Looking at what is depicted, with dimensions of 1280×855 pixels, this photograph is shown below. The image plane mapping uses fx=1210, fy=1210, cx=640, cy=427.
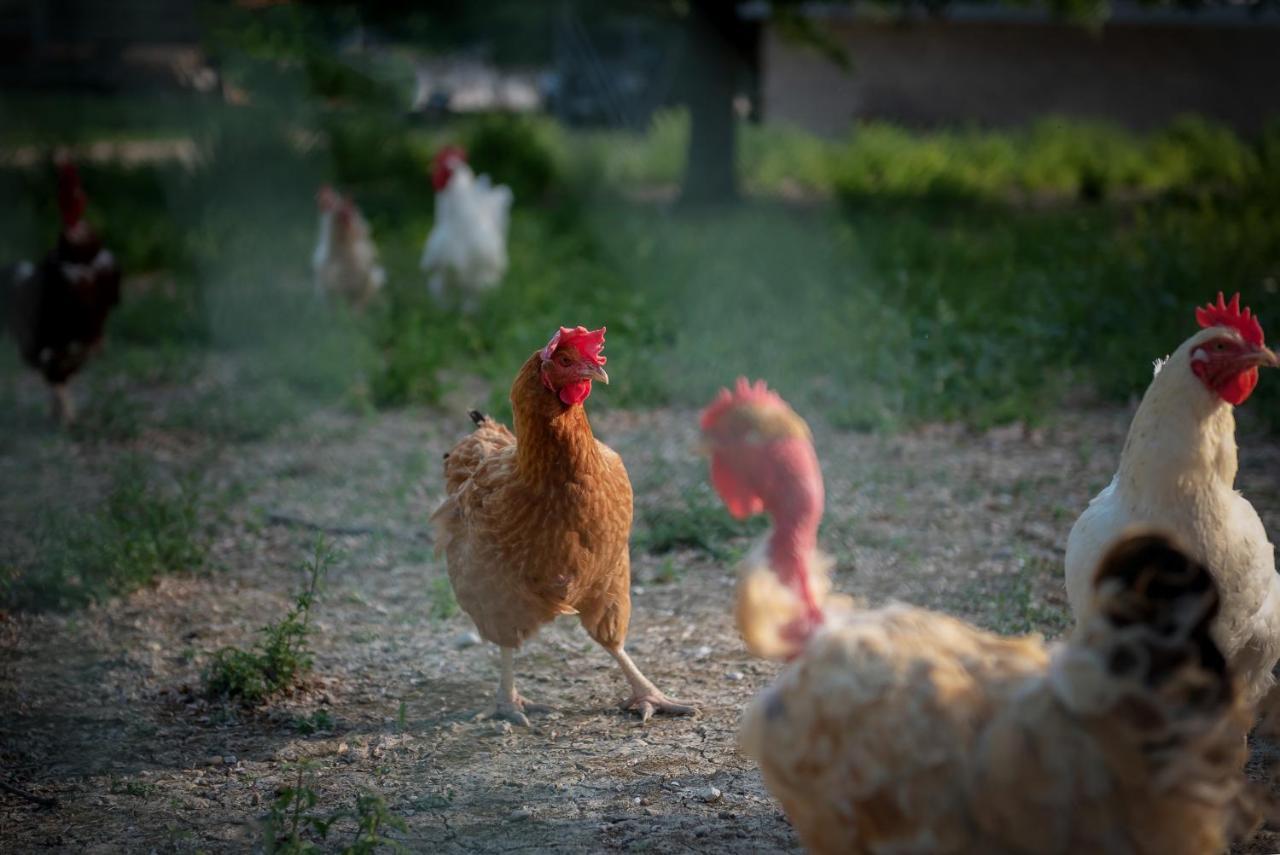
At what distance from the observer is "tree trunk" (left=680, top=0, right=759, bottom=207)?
12969 mm

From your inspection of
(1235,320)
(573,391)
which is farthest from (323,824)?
(1235,320)

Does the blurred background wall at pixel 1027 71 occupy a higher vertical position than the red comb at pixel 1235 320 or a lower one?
higher

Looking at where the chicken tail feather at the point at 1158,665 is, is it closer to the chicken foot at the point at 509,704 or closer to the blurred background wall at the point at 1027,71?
the chicken foot at the point at 509,704

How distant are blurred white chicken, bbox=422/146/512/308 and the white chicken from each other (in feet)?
21.2

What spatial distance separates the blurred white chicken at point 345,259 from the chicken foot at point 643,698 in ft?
18.7

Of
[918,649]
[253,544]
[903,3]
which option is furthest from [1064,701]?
[903,3]

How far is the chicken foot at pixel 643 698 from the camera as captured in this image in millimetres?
3920

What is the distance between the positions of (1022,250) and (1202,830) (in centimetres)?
847

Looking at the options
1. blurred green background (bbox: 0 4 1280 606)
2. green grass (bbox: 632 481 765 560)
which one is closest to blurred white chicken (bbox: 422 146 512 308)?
blurred green background (bbox: 0 4 1280 606)

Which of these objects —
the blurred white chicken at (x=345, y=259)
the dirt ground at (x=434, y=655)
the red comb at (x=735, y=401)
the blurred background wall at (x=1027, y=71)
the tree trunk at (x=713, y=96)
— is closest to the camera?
the red comb at (x=735, y=401)

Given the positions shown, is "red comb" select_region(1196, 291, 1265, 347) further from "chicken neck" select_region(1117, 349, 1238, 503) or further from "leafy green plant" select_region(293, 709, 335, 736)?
"leafy green plant" select_region(293, 709, 335, 736)

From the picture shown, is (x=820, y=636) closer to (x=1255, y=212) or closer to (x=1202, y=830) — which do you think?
(x=1202, y=830)

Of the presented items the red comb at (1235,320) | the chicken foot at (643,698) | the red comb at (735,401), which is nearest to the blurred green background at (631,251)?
the chicken foot at (643,698)

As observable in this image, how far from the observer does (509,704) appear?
396 centimetres
